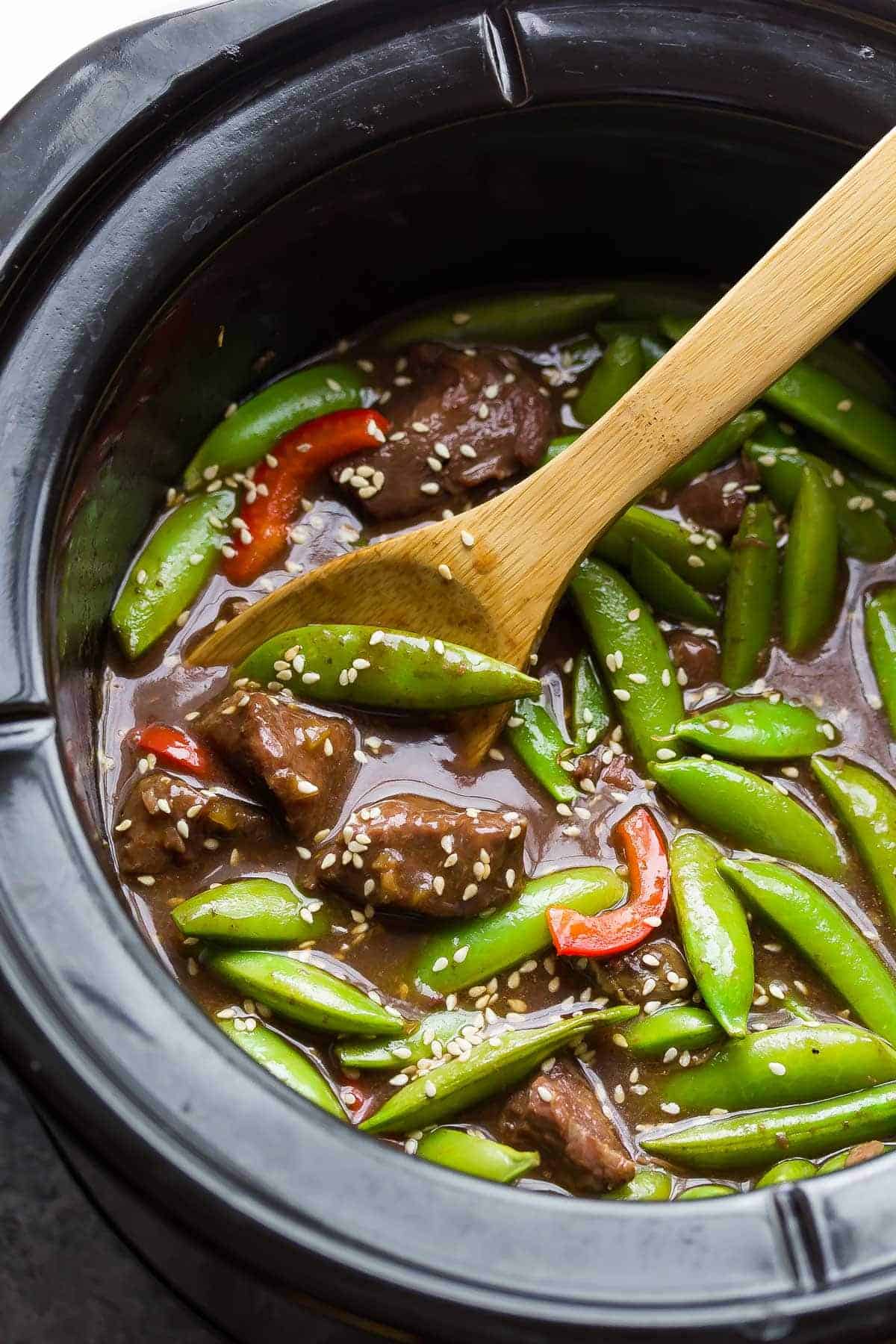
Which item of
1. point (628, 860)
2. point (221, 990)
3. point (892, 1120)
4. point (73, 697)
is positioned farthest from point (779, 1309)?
point (73, 697)

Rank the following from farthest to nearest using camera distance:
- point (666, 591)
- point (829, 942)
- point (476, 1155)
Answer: point (666, 591) → point (829, 942) → point (476, 1155)

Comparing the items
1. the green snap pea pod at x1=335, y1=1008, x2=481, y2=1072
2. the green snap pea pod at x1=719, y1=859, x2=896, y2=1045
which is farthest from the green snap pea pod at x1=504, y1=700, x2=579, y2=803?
the green snap pea pod at x1=335, y1=1008, x2=481, y2=1072

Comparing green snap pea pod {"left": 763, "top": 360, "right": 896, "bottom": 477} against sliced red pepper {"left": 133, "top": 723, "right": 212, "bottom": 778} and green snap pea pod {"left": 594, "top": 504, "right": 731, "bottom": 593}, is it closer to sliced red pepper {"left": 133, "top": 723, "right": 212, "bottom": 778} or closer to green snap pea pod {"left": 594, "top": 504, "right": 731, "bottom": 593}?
green snap pea pod {"left": 594, "top": 504, "right": 731, "bottom": 593}

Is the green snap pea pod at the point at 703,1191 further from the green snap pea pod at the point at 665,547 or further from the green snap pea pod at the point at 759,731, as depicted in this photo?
Result: the green snap pea pod at the point at 665,547

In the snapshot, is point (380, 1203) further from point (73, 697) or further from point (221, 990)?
point (73, 697)

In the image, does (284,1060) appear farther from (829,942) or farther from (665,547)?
(665,547)

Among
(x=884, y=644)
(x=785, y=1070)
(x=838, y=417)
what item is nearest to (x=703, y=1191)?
(x=785, y=1070)
